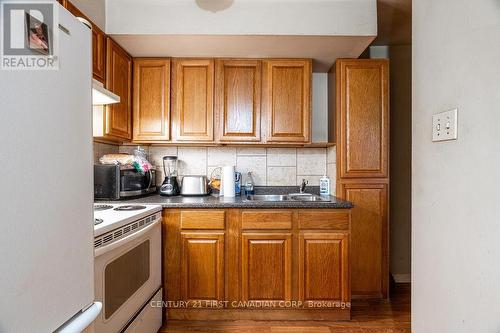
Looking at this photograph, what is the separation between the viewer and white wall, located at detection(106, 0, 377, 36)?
1940mm

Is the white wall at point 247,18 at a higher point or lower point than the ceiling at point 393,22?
lower

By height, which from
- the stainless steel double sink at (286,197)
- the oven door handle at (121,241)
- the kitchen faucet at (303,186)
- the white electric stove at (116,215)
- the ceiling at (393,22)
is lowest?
the oven door handle at (121,241)

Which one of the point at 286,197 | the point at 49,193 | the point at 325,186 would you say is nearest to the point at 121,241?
the point at 49,193

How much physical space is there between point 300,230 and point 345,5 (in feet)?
5.27

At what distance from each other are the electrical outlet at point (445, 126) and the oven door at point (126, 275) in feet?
4.40

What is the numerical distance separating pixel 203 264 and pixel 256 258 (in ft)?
1.23

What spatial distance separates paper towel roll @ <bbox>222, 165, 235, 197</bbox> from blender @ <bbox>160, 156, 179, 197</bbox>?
43 centimetres

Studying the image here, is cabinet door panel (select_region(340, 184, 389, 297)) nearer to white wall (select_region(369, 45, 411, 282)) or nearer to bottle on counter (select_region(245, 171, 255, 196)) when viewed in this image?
white wall (select_region(369, 45, 411, 282))

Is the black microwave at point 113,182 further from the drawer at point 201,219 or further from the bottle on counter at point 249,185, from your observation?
the bottle on counter at point 249,185

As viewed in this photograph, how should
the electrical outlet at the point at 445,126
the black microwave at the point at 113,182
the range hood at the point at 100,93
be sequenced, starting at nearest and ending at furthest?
1. the electrical outlet at the point at 445,126
2. the range hood at the point at 100,93
3. the black microwave at the point at 113,182

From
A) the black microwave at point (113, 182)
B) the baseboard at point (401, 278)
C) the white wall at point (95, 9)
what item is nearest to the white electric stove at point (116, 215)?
the black microwave at point (113, 182)

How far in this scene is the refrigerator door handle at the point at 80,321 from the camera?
70cm

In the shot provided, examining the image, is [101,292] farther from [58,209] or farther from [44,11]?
[44,11]

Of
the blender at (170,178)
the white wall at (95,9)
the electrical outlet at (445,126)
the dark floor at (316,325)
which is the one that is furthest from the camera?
the blender at (170,178)
